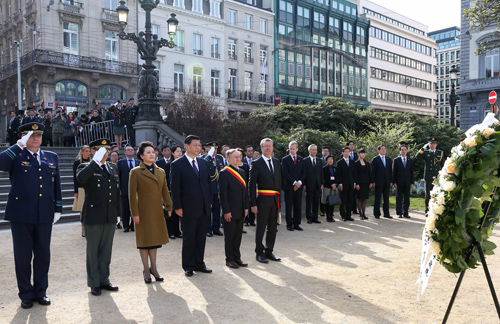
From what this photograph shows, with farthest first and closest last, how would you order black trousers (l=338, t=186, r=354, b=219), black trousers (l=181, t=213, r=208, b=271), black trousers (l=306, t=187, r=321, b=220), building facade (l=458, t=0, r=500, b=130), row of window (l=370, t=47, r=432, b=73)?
row of window (l=370, t=47, r=432, b=73) → building facade (l=458, t=0, r=500, b=130) → black trousers (l=338, t=186, r=354, b=219) → black trousers (l=306, t=187, r=321, b=220) → black trousers (l=181, t=213, r=208, b=271)

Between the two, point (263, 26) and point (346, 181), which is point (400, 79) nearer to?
point (263, 26)

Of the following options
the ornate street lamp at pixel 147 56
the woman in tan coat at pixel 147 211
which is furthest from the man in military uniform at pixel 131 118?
the woman in tan coat at pixel 147 211

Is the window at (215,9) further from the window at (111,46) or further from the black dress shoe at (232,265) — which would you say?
the black dress shoe at (232,265)

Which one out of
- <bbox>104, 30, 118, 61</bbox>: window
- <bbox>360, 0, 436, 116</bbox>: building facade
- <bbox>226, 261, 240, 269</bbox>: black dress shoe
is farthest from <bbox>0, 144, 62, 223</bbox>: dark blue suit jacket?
<bbox>360, 0, 436, 116</bbox>: building facade

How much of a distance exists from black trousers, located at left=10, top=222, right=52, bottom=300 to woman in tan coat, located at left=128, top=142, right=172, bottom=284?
4.09ft

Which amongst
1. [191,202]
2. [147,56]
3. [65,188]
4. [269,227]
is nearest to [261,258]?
[269,227]

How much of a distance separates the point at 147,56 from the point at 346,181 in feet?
25.1

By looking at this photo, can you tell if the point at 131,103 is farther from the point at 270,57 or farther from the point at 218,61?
the point at 270,57

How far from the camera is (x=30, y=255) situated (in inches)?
232

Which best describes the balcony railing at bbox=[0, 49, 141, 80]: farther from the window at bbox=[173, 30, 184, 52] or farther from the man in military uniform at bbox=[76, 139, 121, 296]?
the man in military uniform at bbox=[76, 139, 121, 296]

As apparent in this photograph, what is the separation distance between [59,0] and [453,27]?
91.4 metres

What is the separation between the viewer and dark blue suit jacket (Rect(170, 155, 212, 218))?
23.8 feet

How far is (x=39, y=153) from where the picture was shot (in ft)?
20.0

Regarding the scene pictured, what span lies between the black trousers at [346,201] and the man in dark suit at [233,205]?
18.8 feet
